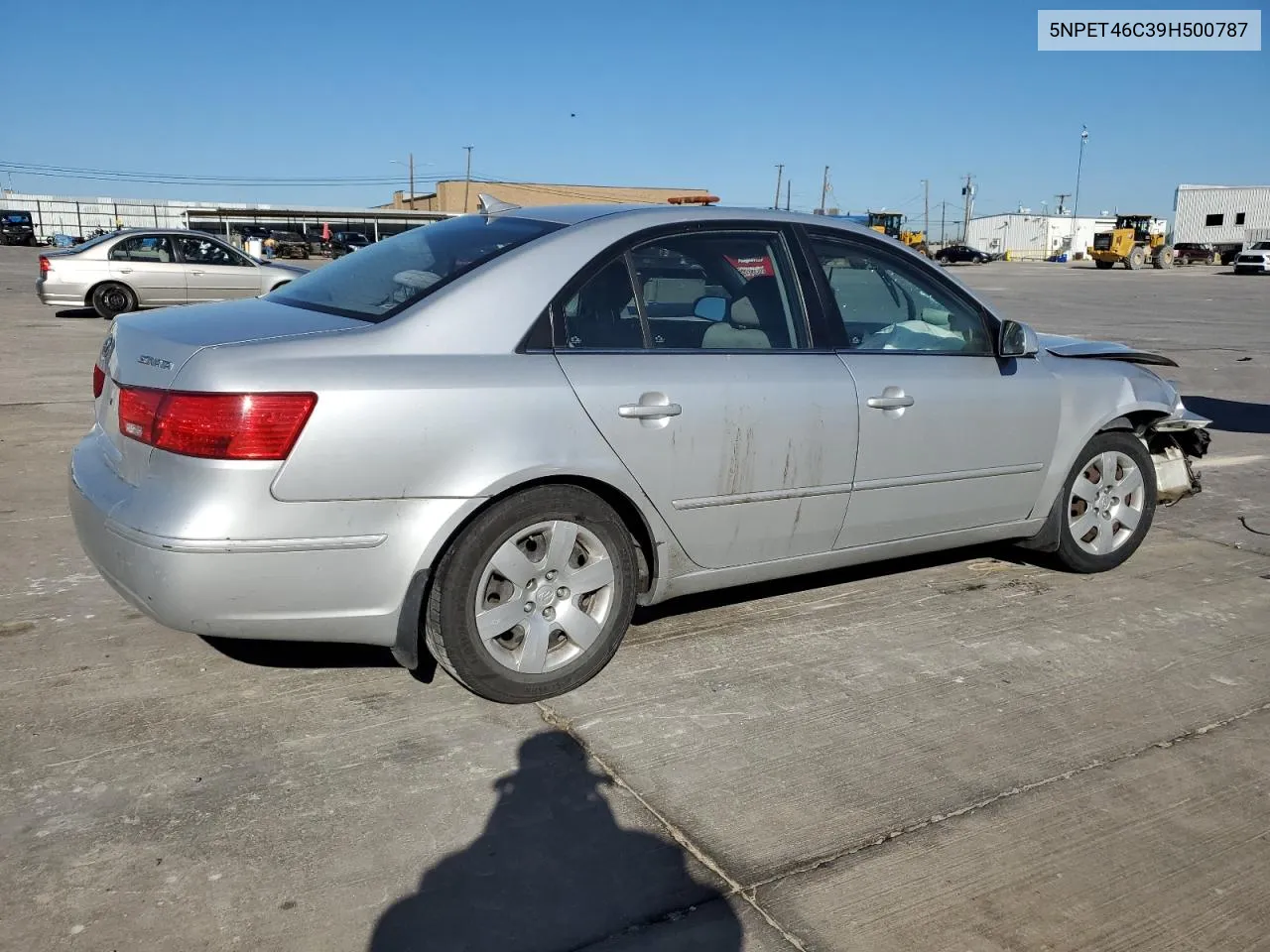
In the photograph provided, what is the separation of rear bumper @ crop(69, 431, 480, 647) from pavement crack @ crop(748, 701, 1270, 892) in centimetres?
136

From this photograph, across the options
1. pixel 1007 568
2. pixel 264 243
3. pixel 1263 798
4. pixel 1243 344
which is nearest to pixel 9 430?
pixel 1007 568

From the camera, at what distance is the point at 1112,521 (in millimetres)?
5023

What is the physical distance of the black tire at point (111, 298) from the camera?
54.0ft

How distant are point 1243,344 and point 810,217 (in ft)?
48.3

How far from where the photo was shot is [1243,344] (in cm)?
1623

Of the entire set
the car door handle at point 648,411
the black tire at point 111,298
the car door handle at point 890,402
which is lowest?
the black tire at point 111,298

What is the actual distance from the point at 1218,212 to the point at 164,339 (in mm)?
89267

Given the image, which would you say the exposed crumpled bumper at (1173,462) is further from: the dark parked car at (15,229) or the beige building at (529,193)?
the beige building at (529,193)

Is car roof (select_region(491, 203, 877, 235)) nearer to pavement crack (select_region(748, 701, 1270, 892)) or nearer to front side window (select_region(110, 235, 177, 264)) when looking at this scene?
pavement crack (select_region(748, 701, 1270, 892))

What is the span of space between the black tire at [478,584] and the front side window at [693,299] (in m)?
0.54

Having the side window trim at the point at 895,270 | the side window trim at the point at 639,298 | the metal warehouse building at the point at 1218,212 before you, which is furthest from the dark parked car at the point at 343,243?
the metal warehouse building at the point at 1218,212

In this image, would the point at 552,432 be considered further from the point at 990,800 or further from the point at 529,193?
the point at 529,193

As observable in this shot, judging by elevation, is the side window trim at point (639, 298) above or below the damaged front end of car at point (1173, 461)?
above

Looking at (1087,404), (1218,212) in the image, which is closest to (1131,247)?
(1218,212)
